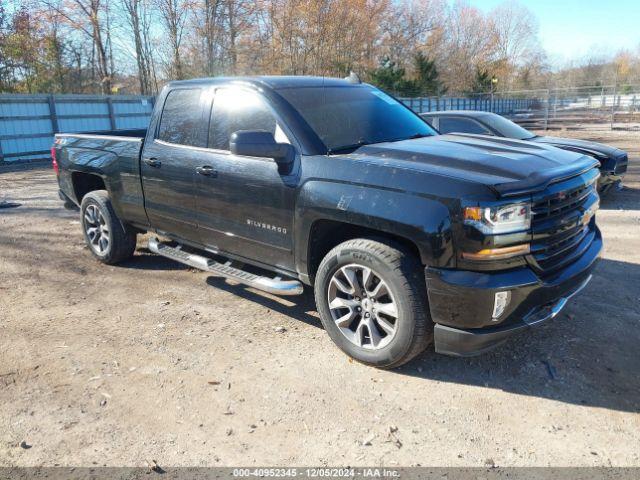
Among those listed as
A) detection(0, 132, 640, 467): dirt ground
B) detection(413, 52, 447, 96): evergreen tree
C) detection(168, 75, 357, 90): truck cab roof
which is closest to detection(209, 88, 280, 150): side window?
detection(168, 75, 357, 90): truck cab roof

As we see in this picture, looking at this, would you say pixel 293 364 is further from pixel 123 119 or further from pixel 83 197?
pixel 123 119

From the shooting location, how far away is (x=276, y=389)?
3270mm

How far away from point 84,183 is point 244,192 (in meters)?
3.14

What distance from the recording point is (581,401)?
3.08m

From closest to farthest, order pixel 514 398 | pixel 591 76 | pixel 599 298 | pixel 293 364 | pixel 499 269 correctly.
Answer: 1. pixel 499 269
2. pixel 514 398
3. pixel 293 364
4. pixel 599 298
5. pixel 591 76

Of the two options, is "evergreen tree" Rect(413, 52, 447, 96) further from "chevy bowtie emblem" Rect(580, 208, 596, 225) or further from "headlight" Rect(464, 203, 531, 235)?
"headlight" Rect(464, 203, 531, 235)

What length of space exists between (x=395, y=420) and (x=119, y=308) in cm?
279

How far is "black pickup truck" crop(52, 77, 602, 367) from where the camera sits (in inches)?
116

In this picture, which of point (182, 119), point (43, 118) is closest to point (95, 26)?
point (43, 118)

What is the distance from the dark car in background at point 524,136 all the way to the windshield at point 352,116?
11.1ft

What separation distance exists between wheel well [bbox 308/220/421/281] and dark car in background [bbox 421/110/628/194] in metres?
4.66

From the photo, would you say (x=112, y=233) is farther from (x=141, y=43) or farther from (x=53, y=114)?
(x=141, y=43)

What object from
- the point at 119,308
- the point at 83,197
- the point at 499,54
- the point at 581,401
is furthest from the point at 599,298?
the point at 499,54

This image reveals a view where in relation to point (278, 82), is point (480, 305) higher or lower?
lower
